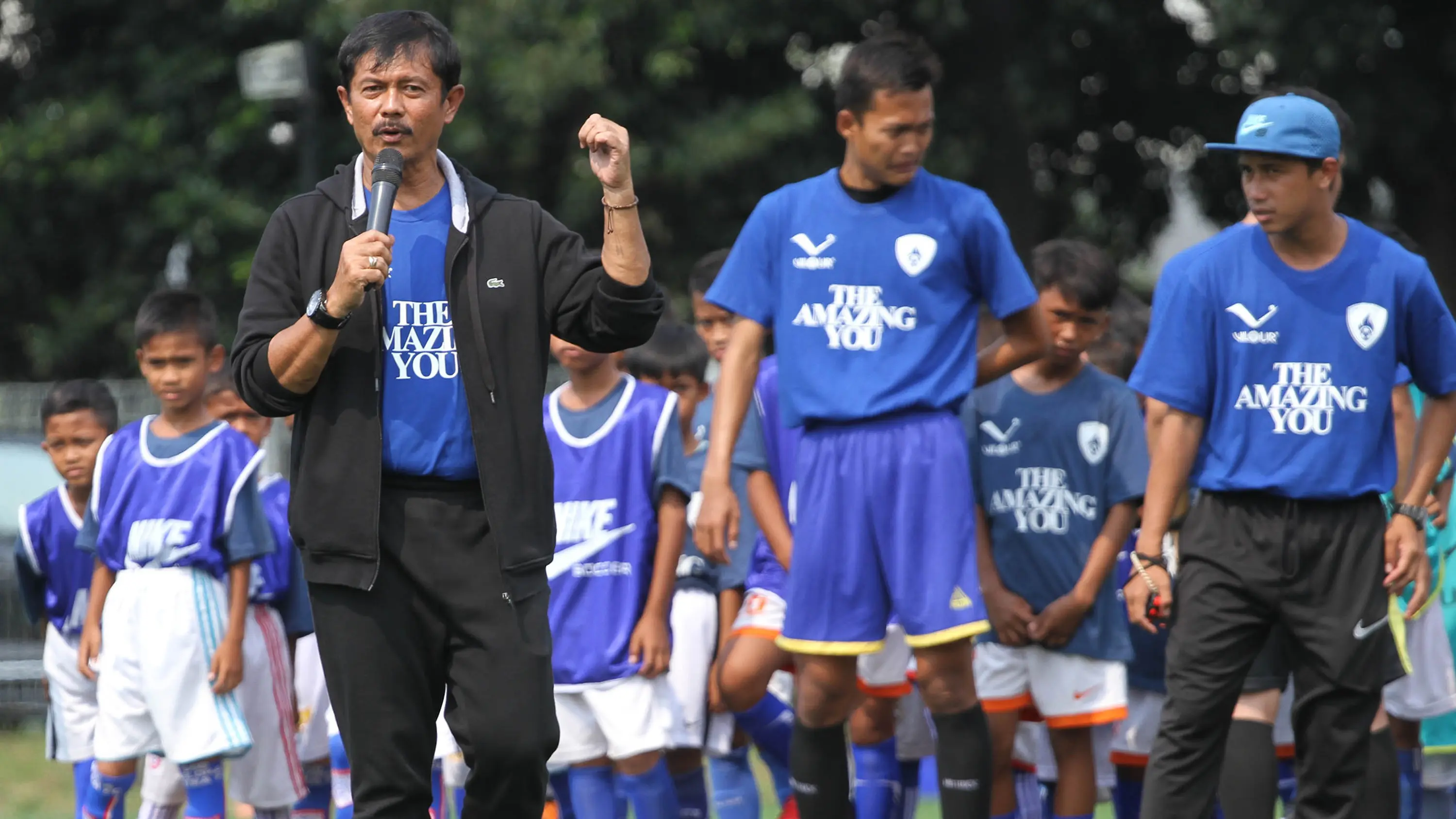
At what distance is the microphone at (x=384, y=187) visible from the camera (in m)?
3.89

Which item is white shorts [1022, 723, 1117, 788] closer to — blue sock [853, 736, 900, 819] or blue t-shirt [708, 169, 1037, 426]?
blue sock [853, 736, 900, 819]

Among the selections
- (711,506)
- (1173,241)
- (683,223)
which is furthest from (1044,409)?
(1173,241)

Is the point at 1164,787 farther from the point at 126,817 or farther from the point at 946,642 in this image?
the point at 126,817

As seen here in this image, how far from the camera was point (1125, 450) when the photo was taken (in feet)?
21.6

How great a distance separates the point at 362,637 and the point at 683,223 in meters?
13.1

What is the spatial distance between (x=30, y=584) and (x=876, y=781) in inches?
140

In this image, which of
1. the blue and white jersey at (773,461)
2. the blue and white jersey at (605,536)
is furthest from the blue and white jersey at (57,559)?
the blue and white jersey at (773,461)

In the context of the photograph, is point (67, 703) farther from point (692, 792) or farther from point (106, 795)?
point (692, 792)

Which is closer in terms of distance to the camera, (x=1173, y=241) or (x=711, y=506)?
(x=711, y=506)

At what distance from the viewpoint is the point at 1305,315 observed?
211 inches

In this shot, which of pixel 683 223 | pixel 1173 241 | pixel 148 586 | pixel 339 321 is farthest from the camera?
pixel 1173 241

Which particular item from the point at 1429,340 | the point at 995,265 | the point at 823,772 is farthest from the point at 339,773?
the point at 1429,340

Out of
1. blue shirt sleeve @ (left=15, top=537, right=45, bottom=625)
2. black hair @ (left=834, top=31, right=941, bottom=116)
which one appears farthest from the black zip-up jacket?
blue shirt sleeve @ (left=15, top=537, right=45, bottom=625)

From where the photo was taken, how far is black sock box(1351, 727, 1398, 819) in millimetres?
5586
